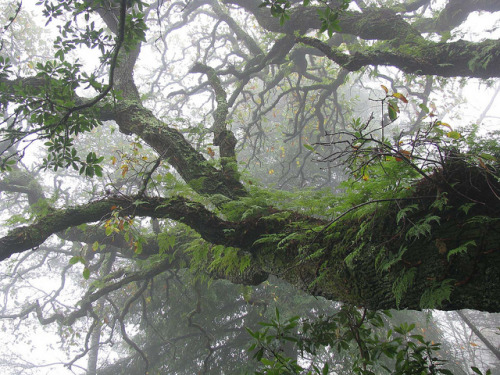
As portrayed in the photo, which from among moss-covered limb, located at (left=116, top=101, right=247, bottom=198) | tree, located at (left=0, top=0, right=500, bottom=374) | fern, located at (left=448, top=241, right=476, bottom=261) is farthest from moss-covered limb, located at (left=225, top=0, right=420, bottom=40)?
fern, located at (left=448, top=241, right=476, bottom=261)

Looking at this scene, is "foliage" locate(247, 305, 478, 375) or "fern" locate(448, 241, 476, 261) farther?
"foliage" locate(247, 305, 478, 375)

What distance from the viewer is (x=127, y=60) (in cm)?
548

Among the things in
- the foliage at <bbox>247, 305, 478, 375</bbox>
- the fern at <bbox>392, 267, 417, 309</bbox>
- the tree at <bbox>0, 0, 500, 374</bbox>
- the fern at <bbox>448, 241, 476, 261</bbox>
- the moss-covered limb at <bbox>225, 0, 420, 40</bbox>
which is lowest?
the foliage at <bbox>247, 305, 478, 375</bbox>

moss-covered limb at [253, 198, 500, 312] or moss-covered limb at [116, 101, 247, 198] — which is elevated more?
moss-covered limb at [116, 101, 247, 198]

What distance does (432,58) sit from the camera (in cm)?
467

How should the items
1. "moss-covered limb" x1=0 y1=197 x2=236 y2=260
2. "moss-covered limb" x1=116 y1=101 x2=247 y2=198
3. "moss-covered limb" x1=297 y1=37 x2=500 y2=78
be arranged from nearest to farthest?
"moss-covered limb" x1=0 y1=197 x2=236 y2=260 < "moss-covered limb" x1=116 y1=101 x2=247 y2=198 < "moss-covered limb" x1=297 y1=37 x2=500 y2=78

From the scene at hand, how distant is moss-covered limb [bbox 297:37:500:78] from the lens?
4.45 meters

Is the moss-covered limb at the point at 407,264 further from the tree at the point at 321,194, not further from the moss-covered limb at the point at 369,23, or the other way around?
the moss-covered limb at the point at 369,23

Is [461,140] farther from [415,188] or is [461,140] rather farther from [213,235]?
[213,235]

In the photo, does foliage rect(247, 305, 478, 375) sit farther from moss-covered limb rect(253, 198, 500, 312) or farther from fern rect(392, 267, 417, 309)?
fern rect(392, 267, 417, 309)

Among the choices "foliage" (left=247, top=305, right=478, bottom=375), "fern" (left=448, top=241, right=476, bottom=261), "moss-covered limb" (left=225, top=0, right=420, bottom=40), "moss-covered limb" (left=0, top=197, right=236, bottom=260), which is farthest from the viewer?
"moss-covered limb" (left=225, top=0, right=420, bottom=40)

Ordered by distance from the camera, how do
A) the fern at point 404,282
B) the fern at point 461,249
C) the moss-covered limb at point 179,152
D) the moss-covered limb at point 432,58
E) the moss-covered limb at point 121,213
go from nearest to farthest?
1. the fern at point 461,249
2. the fern at point 404,282
3. the moss-covered limb at point 121,213
4. the moss-covered limb at point 179,152
5. the moss-covered limb at point 432,58

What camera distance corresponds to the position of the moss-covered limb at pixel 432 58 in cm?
445

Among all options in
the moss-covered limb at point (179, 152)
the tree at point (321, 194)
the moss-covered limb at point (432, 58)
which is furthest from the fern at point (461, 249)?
the moss-covered limb at point (432, 58)
